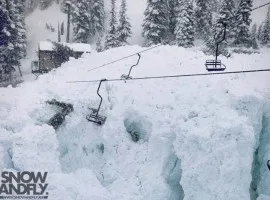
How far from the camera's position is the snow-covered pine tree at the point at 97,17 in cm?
5332

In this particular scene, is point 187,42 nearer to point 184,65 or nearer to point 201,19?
point 201,19

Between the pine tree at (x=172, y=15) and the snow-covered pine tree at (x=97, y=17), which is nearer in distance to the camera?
the pine tree at (x=172, y=15)

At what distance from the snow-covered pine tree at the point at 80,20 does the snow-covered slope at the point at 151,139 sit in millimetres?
34094

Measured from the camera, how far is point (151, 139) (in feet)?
47.3

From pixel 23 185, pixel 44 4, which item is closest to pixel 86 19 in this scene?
pixel 44 4

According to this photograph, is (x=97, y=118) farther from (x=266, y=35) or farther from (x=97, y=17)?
(x=97, y=17)

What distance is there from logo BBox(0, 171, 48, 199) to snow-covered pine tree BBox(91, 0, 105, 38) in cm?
4299

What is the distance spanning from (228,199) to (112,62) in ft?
32.5

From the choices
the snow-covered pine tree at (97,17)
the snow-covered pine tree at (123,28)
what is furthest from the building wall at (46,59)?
the snow-covered pine tree at (97,17)

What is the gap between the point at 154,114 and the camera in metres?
14.7

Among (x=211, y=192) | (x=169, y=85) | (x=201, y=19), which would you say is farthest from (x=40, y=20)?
(x=211, y=192)

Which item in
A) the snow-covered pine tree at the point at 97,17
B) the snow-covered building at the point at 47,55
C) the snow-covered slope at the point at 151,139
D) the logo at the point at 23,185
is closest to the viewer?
the logo at the point at 23,185

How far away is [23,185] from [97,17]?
43.9 m

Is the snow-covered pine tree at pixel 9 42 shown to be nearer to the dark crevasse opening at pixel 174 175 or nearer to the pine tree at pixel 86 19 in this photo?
the pine tree at pixel 86 19
